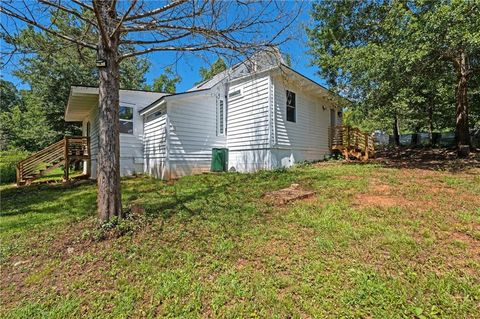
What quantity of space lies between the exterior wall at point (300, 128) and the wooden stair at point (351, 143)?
642 mm

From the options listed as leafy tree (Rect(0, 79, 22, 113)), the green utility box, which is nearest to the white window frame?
the green utility box

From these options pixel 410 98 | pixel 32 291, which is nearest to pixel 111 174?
pixel 32 291

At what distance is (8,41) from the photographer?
3918mm

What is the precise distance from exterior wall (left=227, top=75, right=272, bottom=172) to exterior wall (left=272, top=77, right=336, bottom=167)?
1.15 ft

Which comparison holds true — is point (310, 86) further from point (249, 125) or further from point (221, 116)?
point (221, 116)

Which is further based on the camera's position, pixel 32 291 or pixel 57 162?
pixel 57 162

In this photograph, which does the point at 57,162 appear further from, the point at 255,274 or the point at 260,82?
the point at 255,274

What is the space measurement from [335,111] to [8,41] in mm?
14043

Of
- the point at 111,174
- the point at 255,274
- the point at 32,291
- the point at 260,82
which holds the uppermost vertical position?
the point at 260,82

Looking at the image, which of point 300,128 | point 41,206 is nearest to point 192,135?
point 300,128

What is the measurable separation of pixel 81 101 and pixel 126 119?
268 cm

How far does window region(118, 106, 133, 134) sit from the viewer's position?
11297 millimetres

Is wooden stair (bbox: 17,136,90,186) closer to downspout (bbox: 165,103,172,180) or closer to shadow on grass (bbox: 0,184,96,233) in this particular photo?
shadow on grass (bbox: 0,184,96,233)

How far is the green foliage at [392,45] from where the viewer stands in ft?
21.6
